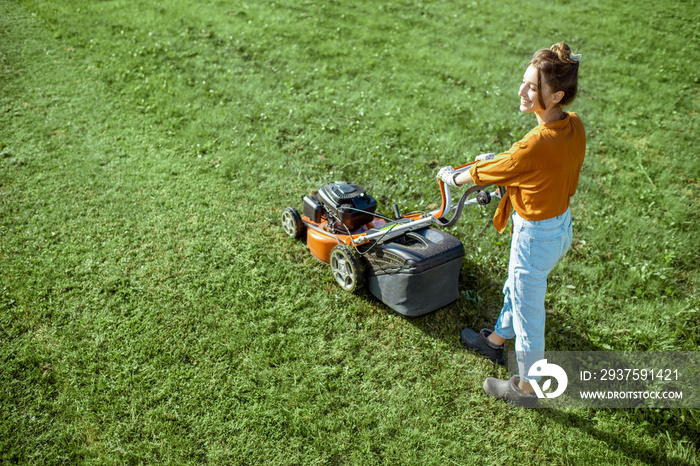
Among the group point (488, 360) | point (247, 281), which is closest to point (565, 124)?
point (488, 360)

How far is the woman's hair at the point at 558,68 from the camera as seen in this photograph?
238 centimetres

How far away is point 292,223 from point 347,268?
903 mm

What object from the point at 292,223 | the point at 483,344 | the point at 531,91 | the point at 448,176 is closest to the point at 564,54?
the point at 531,91

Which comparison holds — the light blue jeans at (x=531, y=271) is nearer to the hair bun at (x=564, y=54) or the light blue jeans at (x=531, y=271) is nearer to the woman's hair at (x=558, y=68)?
the woman's hair at (x=558, y=68)

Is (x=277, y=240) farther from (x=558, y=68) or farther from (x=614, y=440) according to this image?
(x=614, y=440)

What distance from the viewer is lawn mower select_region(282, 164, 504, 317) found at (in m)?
3.46

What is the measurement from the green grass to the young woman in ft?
2.48

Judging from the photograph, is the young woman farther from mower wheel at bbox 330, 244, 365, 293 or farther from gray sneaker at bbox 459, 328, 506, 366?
mower wheel at bbox 330, 244, 365, 293

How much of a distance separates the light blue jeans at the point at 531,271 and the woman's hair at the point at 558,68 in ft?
2.50

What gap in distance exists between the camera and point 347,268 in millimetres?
3955

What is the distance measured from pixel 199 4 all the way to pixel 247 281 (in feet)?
26.0

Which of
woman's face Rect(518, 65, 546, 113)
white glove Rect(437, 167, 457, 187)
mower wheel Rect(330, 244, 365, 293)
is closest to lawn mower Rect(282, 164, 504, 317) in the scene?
mower wheel Rect(330, 244, 365, 293)

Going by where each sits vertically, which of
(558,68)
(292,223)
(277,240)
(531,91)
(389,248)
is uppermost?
(558,68)

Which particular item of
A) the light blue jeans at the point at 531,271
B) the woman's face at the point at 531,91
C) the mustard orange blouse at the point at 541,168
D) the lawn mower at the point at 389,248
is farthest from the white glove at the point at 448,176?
the woman's face at the point at 531,91
